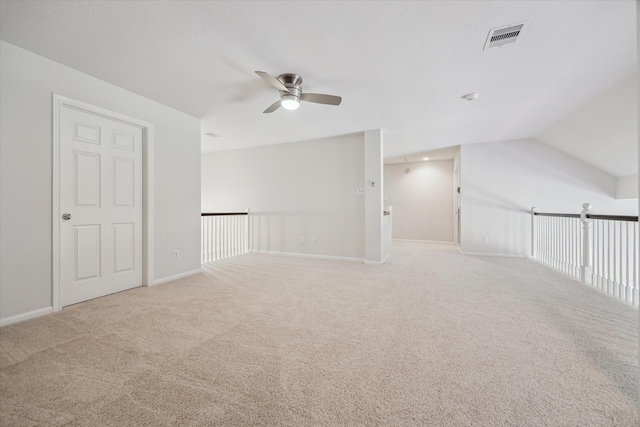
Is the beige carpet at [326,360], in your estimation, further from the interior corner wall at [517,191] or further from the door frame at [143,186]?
the interior corner wall at [517,191]

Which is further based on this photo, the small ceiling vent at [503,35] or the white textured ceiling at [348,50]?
the small ceiling vent at [503,35]

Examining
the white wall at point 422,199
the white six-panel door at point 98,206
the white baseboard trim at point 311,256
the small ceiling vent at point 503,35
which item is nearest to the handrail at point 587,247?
the small ceiling vent at point 503,35

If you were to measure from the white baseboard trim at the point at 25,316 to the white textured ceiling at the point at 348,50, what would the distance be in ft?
7.75

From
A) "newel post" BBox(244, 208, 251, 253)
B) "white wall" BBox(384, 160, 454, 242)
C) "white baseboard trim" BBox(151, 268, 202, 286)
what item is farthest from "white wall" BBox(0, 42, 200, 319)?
"white wall" BBox(384, 160, 454, 242)

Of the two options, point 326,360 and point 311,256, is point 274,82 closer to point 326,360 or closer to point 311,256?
point 326,360

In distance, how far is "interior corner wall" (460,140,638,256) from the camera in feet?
15.7

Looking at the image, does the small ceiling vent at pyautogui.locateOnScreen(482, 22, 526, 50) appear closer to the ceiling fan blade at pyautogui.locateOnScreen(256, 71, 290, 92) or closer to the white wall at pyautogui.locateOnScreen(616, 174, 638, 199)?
the ceiling fan blade at pyautogui.locateOnScreen(256, 71, 290, 92)

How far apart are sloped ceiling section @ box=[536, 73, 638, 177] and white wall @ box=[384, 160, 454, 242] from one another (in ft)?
8.66

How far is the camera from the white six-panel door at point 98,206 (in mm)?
2588

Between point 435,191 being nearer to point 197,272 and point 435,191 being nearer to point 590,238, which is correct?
point 590,238

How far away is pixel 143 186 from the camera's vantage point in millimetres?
3291

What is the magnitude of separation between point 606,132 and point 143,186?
21.7ft

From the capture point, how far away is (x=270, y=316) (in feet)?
7.63

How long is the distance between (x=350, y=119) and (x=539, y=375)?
144 inches
